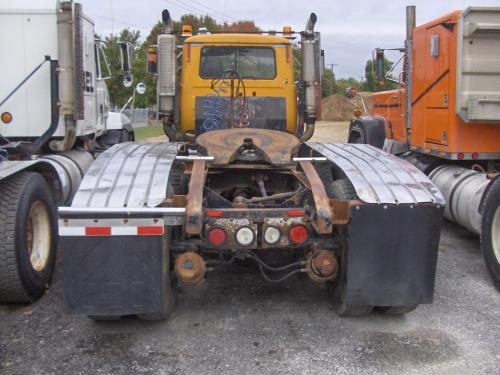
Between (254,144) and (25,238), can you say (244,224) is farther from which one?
(25,238)

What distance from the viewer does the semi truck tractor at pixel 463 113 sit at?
650 centimetres

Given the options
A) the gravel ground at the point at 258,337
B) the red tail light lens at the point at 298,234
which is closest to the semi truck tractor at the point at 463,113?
the gravel ground at the point at 258,337

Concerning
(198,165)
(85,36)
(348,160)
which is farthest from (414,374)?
(85,36)

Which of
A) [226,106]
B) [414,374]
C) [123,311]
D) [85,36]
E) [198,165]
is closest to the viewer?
[414,374]

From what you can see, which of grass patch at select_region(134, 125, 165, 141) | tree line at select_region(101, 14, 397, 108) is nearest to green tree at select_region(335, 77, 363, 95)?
tree line at select_region(101, 14, 397, 108)

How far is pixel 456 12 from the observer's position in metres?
6.85

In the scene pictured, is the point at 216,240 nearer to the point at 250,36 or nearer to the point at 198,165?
the point at 198,165

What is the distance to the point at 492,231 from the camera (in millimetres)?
5551

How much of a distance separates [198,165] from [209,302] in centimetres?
117

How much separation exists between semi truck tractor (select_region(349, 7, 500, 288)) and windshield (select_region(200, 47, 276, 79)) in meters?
2.15

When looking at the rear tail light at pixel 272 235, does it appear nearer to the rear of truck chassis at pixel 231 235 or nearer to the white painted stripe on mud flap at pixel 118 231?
the rear of truck chassis at pixel 231 235

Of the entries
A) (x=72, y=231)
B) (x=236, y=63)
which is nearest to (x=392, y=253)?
(x=72, y=231)

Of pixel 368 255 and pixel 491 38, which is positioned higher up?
pixel 491 38

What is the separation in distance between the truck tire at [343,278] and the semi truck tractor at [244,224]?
1cm
